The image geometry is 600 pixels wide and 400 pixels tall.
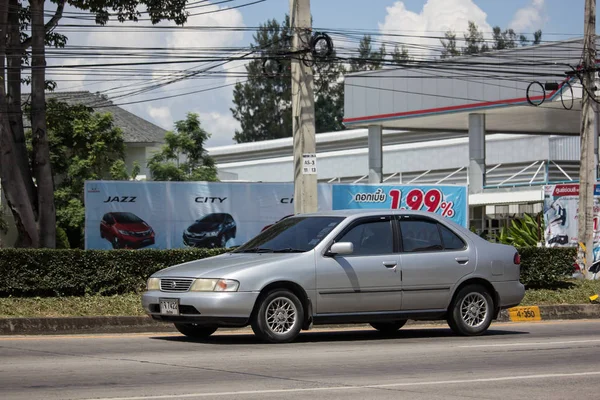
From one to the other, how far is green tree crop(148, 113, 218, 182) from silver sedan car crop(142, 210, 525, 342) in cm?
3474

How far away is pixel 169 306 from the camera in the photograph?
12.1m

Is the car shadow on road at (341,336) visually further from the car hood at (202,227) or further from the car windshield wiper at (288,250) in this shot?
the car hood at (202,227)

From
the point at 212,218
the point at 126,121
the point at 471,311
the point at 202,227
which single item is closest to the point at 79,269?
the point at 471,311

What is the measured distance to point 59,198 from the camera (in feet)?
141

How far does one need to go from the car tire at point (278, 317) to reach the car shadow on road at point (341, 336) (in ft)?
1.00

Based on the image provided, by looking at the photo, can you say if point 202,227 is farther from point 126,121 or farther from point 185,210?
point 126,121

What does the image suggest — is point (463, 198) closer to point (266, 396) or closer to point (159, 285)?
point (159, 285)

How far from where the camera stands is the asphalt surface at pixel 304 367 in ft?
28.1

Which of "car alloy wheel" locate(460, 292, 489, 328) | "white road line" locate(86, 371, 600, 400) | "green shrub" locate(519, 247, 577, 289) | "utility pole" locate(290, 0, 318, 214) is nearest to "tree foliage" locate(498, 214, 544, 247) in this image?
"green shrub" locate(519, 247, 577, 289)

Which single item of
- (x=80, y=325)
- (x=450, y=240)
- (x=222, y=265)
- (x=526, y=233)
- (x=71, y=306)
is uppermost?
(x=450, y=240)

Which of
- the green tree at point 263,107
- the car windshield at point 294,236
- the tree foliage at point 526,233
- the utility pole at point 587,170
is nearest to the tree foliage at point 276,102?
the green tree at point 263,107

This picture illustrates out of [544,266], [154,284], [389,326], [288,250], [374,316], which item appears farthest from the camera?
[544,266]

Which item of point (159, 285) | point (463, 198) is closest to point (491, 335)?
point (159, 285)

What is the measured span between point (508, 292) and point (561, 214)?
14524 mm
